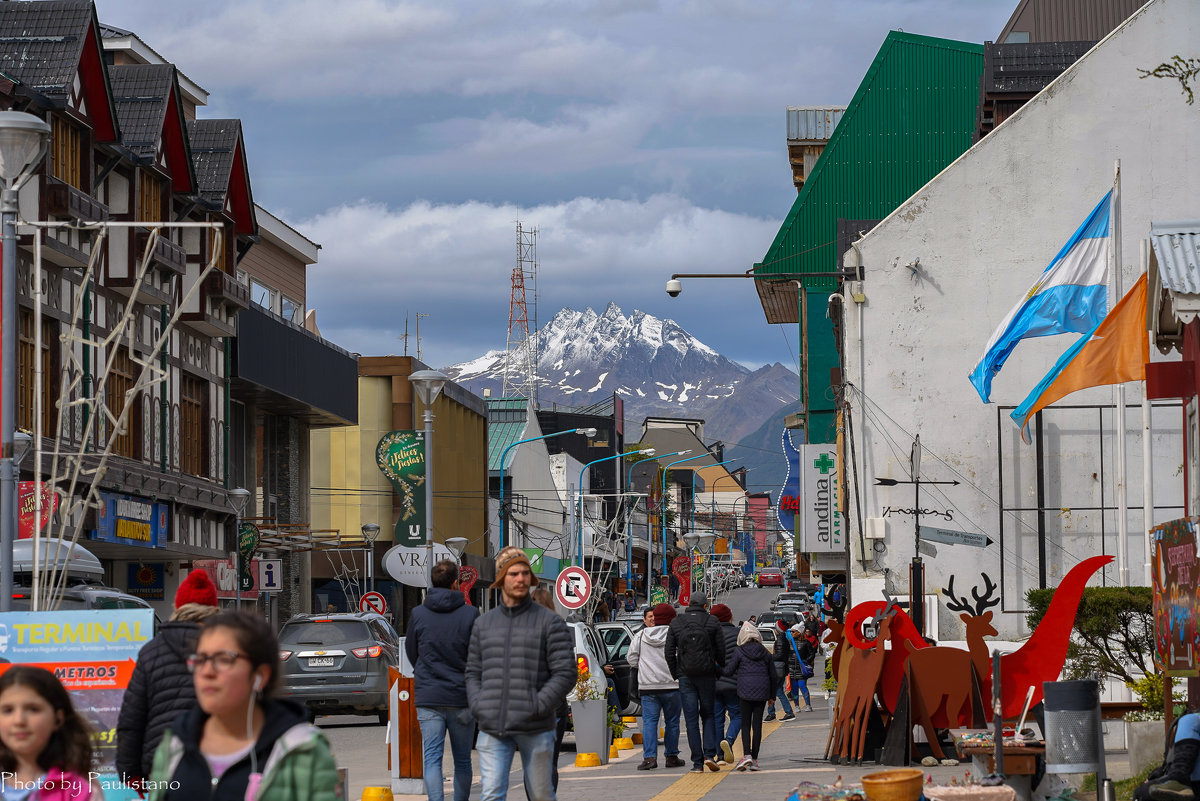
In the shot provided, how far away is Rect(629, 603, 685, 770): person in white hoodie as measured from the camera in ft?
57.1

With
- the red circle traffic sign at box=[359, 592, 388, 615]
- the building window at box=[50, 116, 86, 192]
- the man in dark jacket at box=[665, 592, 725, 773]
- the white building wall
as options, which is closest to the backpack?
the man in dark jacket at box=[665, 592, 725, 773]

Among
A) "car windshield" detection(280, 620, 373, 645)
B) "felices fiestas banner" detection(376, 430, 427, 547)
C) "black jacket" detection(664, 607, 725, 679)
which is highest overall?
"felices fiestas banner" detection(376, 430, 427, 547)

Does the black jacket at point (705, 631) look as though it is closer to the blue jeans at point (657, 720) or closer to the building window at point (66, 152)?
the blue jeans at point (657, 720)

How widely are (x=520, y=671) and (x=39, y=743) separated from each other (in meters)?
4.55

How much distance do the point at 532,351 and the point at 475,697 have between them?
11189 centimetres

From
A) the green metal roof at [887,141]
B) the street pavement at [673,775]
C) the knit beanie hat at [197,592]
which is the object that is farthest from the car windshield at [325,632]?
the green metal roof at [887,141]

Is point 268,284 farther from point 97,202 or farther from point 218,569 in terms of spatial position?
point 97,202

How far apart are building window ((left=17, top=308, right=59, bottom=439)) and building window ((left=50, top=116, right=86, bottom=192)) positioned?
8.79ft

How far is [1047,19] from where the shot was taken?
139ft

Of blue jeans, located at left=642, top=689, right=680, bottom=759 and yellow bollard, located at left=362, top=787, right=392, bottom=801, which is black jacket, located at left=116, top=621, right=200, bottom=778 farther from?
blue jeans, located at left=642, top=689, right=680, bottom=759

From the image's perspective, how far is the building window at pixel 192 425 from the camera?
125 ft

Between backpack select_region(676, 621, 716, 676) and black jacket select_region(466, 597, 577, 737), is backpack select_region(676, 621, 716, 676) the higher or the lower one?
the lower one

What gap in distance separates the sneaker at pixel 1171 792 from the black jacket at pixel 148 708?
17.7 ft

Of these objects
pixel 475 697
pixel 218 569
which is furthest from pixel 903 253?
pixel 475 697
